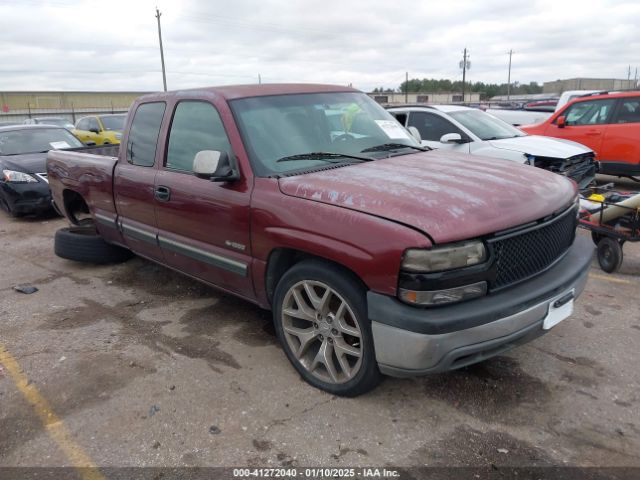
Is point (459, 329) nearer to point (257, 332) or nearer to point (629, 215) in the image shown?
point (257, 332)

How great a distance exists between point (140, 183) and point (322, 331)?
Result: 228cm

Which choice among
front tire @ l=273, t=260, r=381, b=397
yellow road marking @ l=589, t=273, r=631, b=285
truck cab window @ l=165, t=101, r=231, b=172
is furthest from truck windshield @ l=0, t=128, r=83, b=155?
yellow road marking @ l=589, t=273, r=631, b=285

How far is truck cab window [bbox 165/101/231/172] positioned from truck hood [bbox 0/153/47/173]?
5.18 metres

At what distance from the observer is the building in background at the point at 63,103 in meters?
47.0

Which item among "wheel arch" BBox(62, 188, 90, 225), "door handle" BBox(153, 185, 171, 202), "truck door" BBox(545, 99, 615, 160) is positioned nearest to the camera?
"door handle" BBox(153, 185, 171, 202)

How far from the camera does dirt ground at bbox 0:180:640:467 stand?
8.82ft

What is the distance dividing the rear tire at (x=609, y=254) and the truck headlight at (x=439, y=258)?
131 inches

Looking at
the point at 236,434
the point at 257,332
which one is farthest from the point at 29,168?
the point at 236,434

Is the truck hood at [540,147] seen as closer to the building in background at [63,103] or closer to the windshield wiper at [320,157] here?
the windshield wiper at [320,157]

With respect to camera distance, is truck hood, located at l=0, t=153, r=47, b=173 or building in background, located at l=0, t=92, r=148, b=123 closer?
truck hood, located at l=0, t=153, r=47, b=173

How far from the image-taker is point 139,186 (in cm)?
442

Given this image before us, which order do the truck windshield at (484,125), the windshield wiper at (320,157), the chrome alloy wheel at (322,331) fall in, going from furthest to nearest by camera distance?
1. the truck windshield at (484,125)
2. the windshield wiper at (320,157)
3. the chrome alloy wheel at (322,331)

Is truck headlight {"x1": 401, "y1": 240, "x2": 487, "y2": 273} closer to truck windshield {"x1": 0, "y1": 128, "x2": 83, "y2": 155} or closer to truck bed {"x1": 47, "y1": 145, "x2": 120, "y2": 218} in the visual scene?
truck bed {"x1": 47, "y1": 145, "x2": 120, "y2": 218}

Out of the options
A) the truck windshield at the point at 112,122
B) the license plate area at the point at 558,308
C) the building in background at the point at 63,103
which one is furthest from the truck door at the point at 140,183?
the building in background at the point at 63,103
